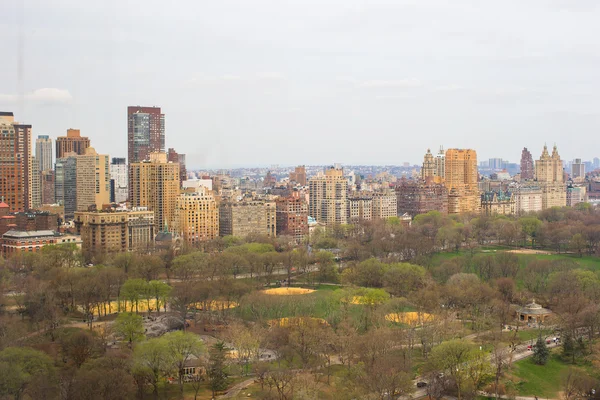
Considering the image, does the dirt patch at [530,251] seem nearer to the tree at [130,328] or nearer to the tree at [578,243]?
the tree at [578,243]

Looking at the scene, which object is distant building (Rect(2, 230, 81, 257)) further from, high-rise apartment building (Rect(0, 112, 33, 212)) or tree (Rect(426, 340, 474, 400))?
tree (Rect(426, 340, 474, 400))

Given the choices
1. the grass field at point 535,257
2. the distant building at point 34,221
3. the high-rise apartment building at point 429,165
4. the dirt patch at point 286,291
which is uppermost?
the high-rise apartment building at point 429,165

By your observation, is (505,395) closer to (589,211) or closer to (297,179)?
(589,211)

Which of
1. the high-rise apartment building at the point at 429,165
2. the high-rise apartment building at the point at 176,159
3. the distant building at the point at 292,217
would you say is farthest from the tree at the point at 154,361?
the high-rise apartment building at the point at 429,165

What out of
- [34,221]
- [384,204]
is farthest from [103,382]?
[384,204]

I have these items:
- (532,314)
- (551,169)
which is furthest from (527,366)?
(551,169)

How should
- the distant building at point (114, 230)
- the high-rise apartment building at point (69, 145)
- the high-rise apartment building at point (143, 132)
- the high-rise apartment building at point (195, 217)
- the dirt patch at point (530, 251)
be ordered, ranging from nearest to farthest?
the dirt patch at point (530, 251) < the distant building at point (114, 230) < the high-rise apartment building at point (195, 217) < the high-rise apartment building at point (69, 145) < the high-rise apartment building at point (143, 132)
